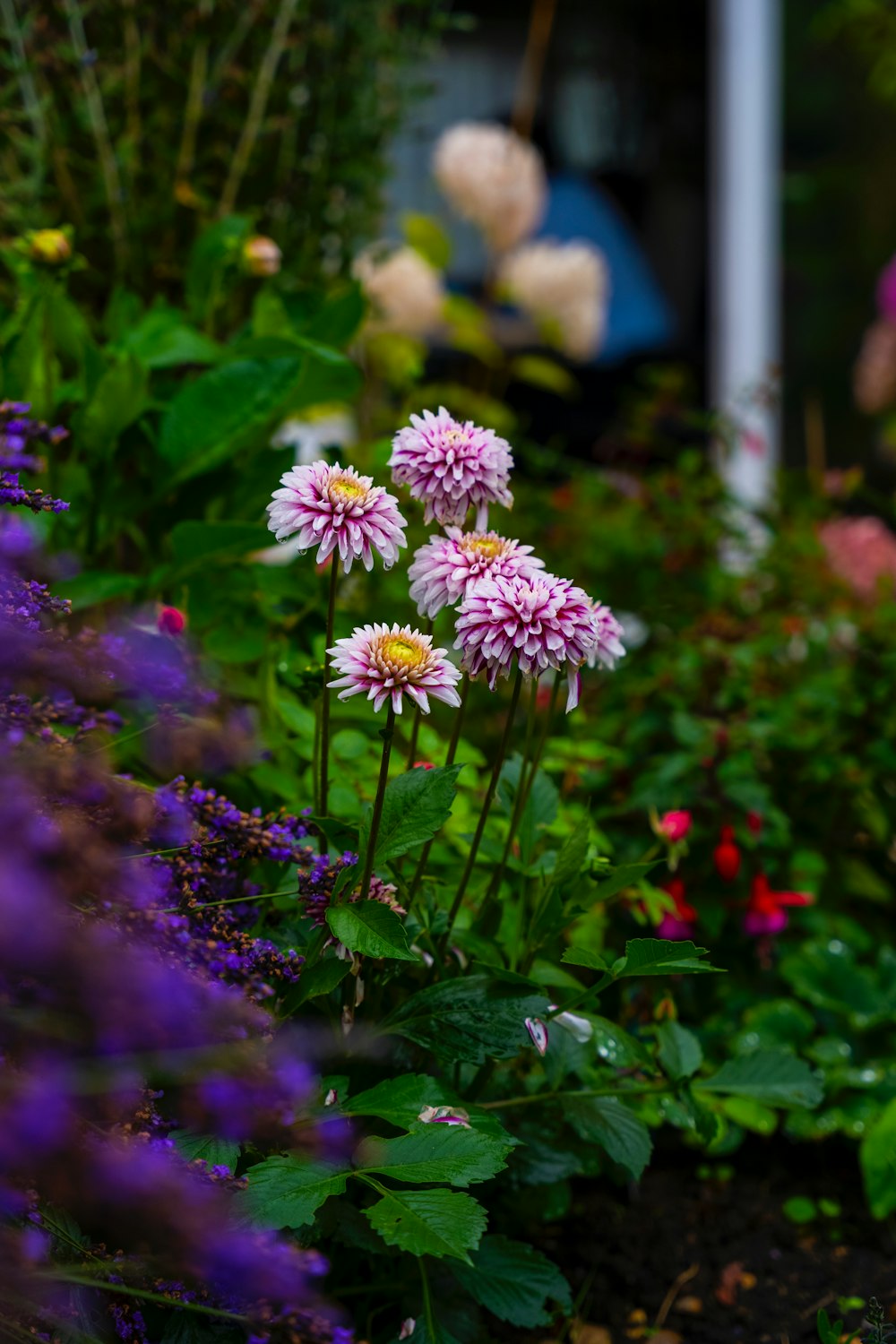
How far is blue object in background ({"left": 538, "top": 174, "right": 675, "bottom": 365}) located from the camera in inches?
160

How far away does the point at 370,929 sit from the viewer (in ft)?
2.37

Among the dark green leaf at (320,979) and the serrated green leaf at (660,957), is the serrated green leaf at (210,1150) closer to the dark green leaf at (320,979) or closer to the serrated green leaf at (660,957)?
the dark green leaf at (320,979)

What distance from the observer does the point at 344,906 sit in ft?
2.43

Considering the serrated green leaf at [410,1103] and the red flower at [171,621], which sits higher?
the red flower at [171,621]

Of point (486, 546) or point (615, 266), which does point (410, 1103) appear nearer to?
point (486, 546)

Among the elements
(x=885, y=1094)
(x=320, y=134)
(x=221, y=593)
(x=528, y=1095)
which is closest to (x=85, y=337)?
(x=221, y=593)

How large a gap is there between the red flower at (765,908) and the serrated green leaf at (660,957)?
486 mm

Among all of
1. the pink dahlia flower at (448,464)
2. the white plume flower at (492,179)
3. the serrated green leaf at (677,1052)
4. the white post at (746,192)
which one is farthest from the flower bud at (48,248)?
the white post at (746,192)

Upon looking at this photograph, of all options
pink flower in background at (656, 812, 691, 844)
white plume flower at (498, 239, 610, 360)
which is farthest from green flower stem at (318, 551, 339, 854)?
white plume flower at (498, 239, 610, 360)

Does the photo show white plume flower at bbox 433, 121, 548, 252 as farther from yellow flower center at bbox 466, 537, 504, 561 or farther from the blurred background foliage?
yellow flower center at bbox 466, 537, 504, 561

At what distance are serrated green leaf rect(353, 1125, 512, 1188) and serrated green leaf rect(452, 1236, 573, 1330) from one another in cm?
13

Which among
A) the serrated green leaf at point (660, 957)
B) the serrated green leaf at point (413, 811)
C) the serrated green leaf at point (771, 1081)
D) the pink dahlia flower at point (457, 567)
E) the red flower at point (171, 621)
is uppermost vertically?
the pink dahlia flower at point (457, 567)

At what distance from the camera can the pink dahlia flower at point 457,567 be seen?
2.44ft

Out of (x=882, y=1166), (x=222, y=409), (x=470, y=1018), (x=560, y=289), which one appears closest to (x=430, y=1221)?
(x=470, y=1018)
